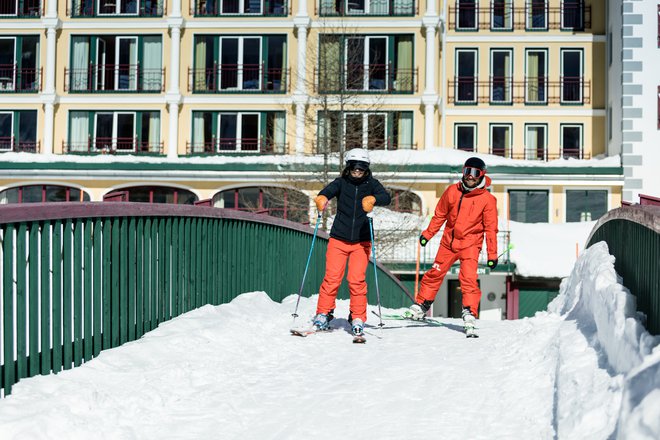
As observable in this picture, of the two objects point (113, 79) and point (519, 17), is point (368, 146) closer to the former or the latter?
point (519, 17)

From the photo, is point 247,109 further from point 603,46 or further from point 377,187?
point 377,187

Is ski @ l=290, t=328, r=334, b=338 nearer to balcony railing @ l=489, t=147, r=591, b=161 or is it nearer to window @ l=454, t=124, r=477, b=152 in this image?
window @ l=454, t=124, r=477, b=152

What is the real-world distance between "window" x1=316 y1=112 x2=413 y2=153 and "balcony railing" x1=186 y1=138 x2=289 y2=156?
2310 mm

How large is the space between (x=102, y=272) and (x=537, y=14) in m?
37.0

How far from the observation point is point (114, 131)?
122 feet

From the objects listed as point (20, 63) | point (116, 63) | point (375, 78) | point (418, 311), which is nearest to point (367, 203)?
point (418, 311)

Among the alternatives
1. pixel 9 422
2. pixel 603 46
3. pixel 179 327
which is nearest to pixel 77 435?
pixel 9 422

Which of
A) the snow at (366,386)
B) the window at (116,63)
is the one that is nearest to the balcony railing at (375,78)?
the window at (116,63)

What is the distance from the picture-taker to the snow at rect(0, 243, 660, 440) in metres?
4.38

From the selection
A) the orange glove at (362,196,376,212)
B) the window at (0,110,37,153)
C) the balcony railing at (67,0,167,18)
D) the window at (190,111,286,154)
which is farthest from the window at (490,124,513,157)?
the orange glove at (362,196,376,212)

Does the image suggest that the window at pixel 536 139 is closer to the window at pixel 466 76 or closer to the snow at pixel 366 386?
the window at pixel 466 76

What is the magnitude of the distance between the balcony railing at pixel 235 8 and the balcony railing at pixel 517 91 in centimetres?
896

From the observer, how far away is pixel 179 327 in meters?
7.40

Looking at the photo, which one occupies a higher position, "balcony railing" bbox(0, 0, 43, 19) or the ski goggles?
"balcony railing" bbox(0, 0, 43, 19)
